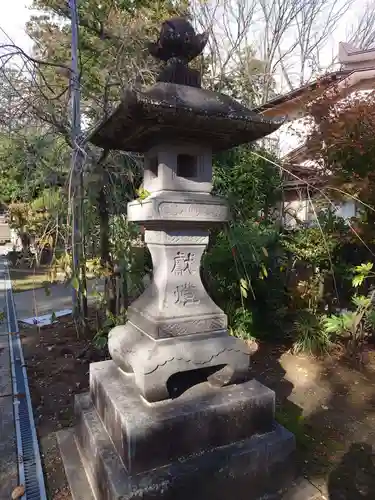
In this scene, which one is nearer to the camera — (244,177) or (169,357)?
(169,357)

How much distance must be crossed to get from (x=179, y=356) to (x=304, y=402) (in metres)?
1.91

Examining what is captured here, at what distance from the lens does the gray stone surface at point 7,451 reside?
2.20 metres

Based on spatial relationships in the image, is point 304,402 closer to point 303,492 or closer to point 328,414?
point 328,414

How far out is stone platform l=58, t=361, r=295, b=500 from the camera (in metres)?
1.87

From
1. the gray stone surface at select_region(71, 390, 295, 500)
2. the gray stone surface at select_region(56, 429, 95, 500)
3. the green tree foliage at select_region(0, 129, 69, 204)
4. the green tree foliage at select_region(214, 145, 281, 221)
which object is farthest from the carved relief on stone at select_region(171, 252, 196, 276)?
the green tree foliage at select_region(214, 145, 281, 221)

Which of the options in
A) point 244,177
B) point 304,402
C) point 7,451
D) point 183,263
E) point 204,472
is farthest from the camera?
point 244,177

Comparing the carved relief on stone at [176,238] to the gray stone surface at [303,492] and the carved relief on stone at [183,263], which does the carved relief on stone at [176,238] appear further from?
the gray stone surface at [303,492]

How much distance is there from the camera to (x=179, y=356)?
6.87ft

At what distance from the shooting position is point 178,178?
7.27ft

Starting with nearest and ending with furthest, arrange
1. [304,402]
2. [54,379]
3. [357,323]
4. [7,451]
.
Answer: [7,451]
[304,402]
[54,379]
[357,323]

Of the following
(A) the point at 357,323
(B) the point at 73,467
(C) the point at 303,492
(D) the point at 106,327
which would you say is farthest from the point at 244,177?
(B) the point at 73,467

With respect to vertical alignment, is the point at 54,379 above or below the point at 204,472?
below

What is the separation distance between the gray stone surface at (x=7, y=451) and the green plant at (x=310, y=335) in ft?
10.8

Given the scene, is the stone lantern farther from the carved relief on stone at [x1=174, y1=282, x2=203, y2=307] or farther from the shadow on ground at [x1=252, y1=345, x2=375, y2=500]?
the shadow on ground at [x1=252, y1=345, x2=375, y2=500]
